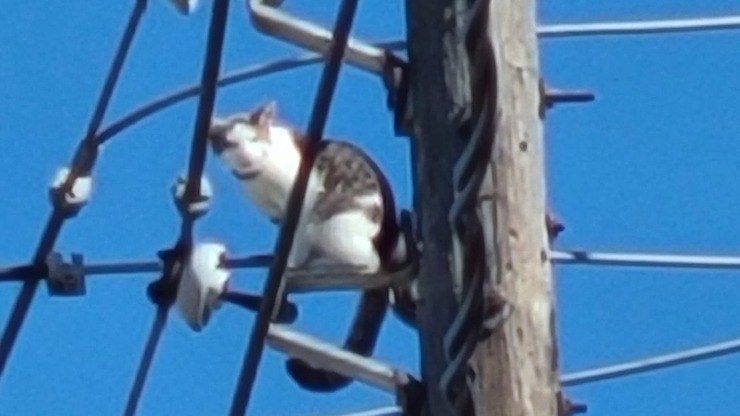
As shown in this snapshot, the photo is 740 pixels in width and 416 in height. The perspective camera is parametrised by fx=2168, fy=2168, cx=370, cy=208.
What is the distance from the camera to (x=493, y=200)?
362 centimetres

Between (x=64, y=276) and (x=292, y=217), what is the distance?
1.26 meters

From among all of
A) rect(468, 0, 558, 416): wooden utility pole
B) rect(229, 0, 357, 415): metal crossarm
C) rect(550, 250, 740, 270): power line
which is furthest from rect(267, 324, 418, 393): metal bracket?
rect(550, 250, 740, 270): power line

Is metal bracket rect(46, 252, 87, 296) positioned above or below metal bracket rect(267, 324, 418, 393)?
above

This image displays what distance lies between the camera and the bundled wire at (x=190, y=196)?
453 centimetres

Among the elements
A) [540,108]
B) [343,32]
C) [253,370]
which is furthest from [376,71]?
[253,370]

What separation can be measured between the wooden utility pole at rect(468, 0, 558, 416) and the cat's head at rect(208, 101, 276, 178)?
1355 mm

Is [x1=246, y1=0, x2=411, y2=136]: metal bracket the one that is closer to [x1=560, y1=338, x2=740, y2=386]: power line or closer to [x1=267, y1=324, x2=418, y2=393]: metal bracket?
[x1=267, y1=324, x2=418, y2=393]: metal bracket

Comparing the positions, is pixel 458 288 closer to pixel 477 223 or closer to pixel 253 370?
pixel 477 223

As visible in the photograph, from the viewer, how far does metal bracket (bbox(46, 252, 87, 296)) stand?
5.16 meters

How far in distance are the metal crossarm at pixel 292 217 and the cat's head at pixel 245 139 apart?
3.13 ft

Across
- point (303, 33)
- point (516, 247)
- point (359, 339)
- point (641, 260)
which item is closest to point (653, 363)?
point (641, 260)

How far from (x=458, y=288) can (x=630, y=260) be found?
161 cm

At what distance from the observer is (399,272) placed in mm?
4070

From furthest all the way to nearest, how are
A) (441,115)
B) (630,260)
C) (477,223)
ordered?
(630,260), (441,115), (477,223)
